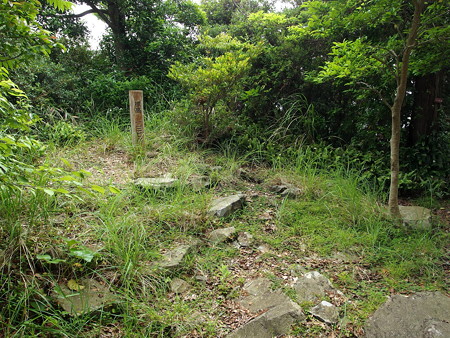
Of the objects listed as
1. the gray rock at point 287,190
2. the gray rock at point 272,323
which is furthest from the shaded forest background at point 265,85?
the gray rock at point 272,323

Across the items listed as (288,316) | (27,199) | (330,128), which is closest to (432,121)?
(330,128)

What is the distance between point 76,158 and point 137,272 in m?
2.23

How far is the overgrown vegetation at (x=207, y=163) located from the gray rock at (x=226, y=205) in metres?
0.14

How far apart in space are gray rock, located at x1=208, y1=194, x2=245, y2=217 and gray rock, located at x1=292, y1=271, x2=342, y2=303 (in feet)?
3.37

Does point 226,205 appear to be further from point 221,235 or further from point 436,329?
point 436,329

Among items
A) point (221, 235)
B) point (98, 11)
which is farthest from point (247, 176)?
point (98, 11)

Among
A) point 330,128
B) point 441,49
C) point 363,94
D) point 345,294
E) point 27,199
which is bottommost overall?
point 345,294

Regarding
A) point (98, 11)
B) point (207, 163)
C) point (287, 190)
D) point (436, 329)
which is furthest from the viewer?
point (98, 11)

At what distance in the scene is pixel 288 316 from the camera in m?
1.89

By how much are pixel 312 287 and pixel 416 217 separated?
177cm

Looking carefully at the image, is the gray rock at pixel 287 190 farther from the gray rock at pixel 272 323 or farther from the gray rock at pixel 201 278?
the gray rock at pixel 272 323

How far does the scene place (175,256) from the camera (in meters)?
2.33

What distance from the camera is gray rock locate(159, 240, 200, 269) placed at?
2.23 meters

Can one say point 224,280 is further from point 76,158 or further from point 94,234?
point 76,158
